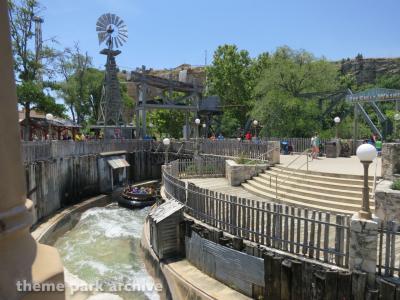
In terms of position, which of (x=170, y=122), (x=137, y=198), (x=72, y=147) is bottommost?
(x=137, y=198)

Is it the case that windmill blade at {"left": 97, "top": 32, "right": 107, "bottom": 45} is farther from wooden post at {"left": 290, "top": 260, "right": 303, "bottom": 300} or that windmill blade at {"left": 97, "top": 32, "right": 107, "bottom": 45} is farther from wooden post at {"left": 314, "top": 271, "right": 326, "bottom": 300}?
wooden post at {"left": 314, "top": 271, "right": 326, "bottom": 300}

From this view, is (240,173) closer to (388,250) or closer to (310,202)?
(310,202)

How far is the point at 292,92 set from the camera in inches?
1383

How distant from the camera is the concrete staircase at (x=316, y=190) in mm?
11922

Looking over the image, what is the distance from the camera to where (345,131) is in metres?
33.2

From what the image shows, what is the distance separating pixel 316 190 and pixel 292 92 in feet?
77.3

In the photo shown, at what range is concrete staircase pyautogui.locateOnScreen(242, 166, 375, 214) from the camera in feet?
39.1

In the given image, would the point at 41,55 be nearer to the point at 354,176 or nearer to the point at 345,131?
the point at 354,176

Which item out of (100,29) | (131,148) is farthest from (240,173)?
(100,29)

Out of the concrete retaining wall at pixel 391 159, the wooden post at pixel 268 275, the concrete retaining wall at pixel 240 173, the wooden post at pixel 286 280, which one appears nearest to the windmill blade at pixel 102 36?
the concrete retaining wall at pixel 240 173

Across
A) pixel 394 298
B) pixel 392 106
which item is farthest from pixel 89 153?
pixel 392 106

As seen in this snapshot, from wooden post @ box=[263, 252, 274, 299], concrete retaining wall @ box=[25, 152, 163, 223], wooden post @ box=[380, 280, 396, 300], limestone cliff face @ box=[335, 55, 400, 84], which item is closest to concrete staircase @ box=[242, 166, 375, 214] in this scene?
wooden post @ box=[263, 252, 274, 299]

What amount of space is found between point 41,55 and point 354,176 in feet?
83.1

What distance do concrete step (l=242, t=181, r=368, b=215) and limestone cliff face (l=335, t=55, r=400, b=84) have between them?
233 ft
